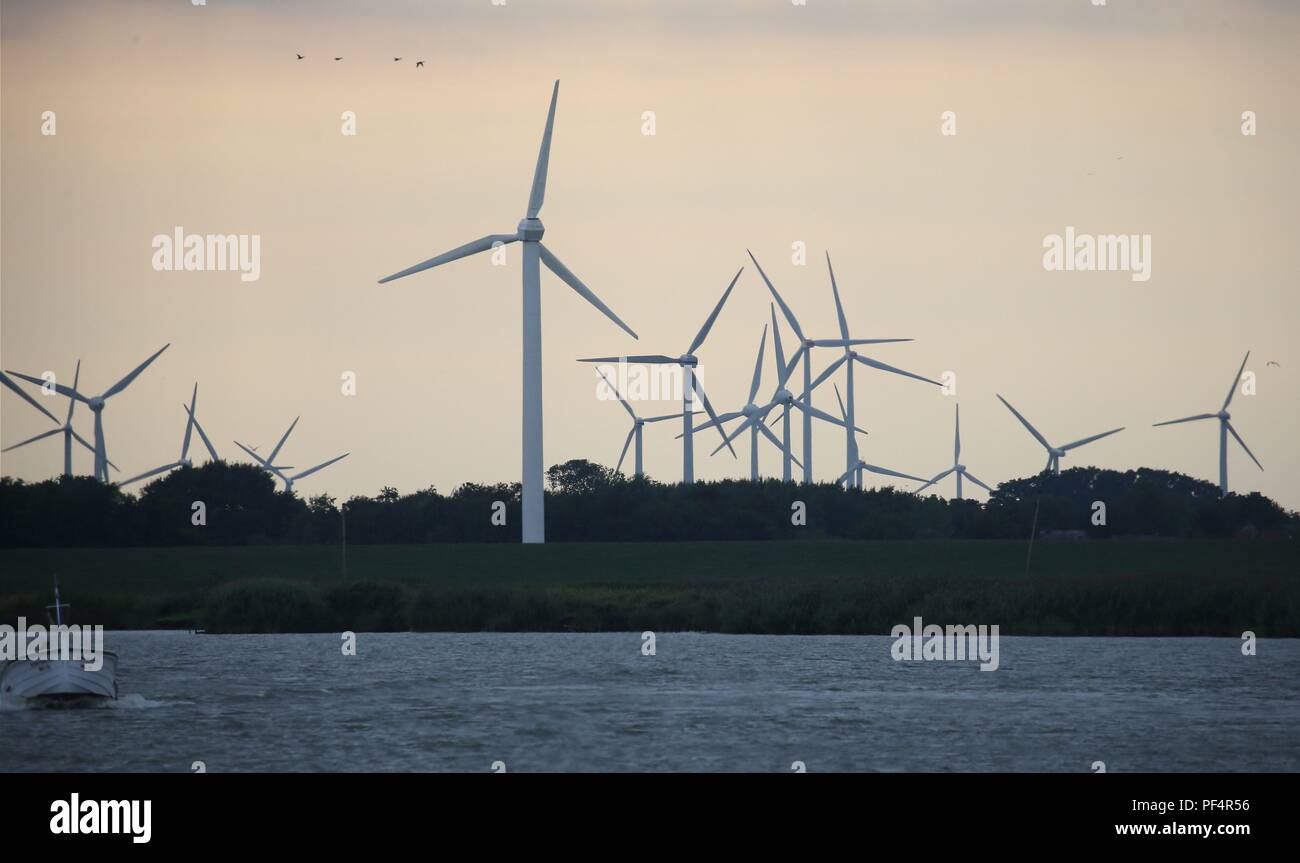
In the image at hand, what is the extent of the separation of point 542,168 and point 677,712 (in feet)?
242

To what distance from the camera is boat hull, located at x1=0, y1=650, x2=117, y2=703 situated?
210 ft

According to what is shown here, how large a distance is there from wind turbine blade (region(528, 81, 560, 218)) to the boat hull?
69.9 meters

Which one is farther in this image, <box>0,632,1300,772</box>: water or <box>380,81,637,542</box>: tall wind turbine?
<box>380,81,637,542</box>: tall wind turbine

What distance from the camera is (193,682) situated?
72312 millimetres

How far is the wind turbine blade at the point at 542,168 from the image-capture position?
128 meters

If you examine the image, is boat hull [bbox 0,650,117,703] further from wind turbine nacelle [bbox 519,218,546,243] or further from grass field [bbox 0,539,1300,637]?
wind turbine nacelle [bbox 519,218,546,243]

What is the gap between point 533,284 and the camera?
13050 centimetres

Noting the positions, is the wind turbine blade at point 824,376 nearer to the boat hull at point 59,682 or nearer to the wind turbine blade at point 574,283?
the wind turbine blade at point 574,283

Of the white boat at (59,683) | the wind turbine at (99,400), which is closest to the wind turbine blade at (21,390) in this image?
the wind turbine at (99,400)

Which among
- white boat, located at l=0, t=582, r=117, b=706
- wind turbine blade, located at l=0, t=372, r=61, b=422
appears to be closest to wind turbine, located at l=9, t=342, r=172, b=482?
wind turbine blade, located at l=0, t=372, r=61, b=422

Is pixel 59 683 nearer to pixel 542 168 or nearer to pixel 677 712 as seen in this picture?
pixel 677 712
